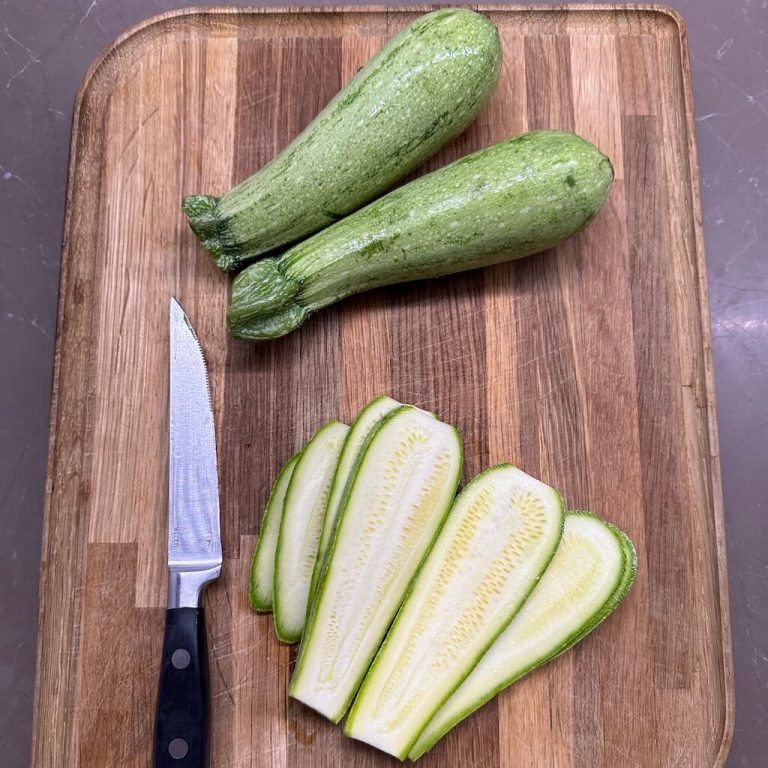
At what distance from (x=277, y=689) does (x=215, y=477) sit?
1.64ft

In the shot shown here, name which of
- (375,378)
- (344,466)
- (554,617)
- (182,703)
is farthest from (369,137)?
(182,703)

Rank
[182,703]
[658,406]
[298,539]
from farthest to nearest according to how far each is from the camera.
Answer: [658,406], [298,539], [182,703]

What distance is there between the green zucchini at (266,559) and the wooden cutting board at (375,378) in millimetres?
49

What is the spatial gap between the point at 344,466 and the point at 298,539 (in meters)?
0.20

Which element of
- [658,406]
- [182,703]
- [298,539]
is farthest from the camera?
[658,406]

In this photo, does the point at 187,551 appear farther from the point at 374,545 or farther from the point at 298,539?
the point at 374,545

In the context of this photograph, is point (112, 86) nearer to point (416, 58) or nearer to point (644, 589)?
point (416, 58)

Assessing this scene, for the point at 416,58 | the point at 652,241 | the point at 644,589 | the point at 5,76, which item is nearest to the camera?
the point at 416,58

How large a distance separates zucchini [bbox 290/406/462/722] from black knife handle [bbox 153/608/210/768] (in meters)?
0.20

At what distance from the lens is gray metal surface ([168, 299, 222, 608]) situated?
1.57 metres

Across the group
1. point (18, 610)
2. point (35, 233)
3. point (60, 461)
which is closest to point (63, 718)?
point (18, 610)

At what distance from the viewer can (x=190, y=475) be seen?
1603 mm

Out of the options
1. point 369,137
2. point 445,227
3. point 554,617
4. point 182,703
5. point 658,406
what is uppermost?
point 369,137

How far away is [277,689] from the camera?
5.26 feet
